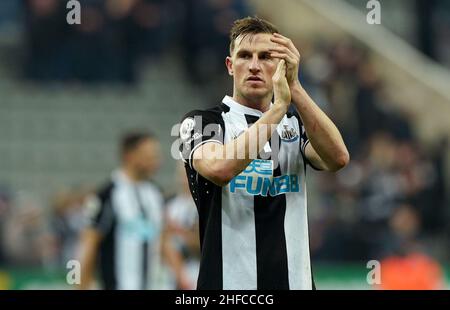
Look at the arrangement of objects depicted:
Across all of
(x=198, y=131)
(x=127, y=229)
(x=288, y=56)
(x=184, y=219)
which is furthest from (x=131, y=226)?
(x=288, y=56)

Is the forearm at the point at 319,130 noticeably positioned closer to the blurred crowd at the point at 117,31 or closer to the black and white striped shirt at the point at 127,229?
the black and white striped shirt at the point at 127,229

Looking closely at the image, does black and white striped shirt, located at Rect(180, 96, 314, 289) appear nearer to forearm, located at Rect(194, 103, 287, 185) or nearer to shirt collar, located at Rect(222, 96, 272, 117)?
shirt collar, located at Rect(222, 96, 272, 117)

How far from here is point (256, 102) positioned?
573cm

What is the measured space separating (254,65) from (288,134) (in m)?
0.45

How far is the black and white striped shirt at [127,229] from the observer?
34.6ft

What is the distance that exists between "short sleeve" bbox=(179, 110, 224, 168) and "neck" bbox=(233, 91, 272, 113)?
150 millimetres

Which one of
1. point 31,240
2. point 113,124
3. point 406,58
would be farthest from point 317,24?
point 31,240

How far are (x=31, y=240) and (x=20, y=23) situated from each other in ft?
11.8

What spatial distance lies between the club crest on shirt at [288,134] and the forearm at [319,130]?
224 mm

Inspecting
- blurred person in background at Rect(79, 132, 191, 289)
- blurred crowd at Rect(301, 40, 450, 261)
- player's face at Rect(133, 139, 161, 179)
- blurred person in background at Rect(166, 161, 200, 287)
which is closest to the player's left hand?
blurred person in background at Rect(79, 132, 191, 289)

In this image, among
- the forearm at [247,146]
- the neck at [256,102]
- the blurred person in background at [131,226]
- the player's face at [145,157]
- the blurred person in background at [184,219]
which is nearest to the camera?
the forearm at [247,146]

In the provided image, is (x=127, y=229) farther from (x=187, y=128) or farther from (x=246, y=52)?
(x=246, y=52)

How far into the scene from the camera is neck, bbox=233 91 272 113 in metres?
5.72

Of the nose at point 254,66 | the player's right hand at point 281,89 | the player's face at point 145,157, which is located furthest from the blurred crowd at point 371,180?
the player's right hand at point 281,89
